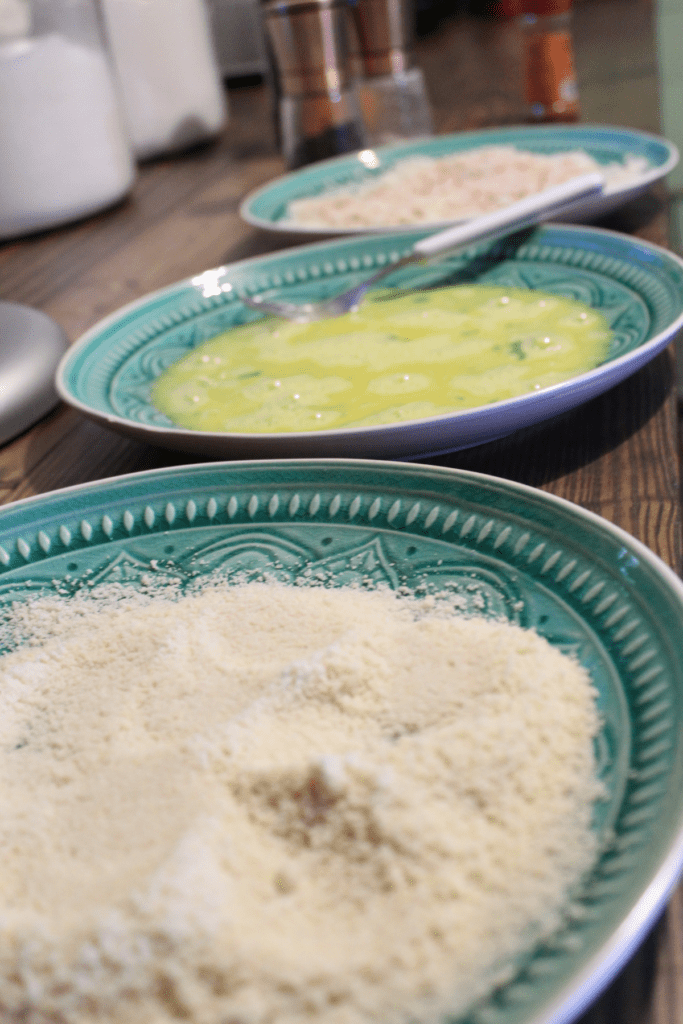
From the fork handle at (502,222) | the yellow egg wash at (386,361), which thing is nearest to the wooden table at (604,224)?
the yellow egg wash at (386,361)

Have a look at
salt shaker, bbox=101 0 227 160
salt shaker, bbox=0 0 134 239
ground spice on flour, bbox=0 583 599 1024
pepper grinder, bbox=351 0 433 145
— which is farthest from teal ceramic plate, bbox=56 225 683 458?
salt shaker, bbox=101 0 227 160

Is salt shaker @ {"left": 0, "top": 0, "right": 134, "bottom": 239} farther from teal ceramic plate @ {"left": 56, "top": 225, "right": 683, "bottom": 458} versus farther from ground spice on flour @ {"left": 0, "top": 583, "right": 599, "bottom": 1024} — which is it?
ground spice on flour @ {"left": 0, "top": 583, "right": 599, "bottom": 1024}

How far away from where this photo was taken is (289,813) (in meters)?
0.33

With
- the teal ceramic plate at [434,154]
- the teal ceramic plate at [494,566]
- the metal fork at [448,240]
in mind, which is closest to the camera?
the teal ceramic plate at [494,566]

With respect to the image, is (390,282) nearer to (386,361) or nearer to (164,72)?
(386,361)

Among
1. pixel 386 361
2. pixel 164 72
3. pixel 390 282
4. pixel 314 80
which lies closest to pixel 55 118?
pixel 314 80

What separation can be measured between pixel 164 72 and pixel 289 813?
1.59 meters

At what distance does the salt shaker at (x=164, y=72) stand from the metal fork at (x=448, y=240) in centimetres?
94

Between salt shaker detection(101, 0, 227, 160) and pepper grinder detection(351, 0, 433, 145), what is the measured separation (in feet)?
1.04

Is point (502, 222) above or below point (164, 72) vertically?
below

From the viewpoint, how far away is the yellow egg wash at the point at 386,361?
2.02 feet

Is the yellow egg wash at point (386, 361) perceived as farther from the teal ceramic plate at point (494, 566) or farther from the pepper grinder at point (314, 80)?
the pepper grinder at point (314, 80)

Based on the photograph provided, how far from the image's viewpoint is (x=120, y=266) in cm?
115

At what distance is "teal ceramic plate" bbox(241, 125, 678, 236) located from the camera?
1.10 meters
